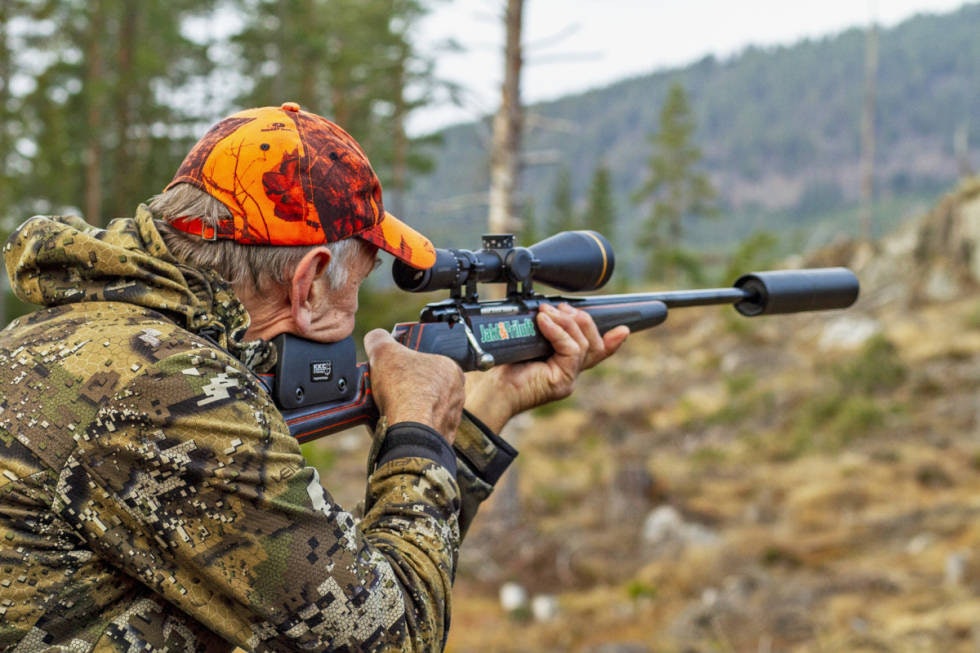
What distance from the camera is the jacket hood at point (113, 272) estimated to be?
6.38 ft

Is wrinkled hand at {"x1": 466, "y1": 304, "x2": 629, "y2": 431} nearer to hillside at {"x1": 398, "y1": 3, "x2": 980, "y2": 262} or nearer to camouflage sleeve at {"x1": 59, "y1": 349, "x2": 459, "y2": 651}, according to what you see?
camouflage sleeve at {"x1": 59, "y1": 349, "x2": 459, "y2": 651}

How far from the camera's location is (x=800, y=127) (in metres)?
167

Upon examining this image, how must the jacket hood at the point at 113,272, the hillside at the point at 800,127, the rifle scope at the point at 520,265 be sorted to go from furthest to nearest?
1. the hillside at the point at 800,127
2. the rifle scope at the point at 520,265
3. the jacket hood at the point at 113,272

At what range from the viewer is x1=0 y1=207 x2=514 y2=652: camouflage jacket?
1.76 m

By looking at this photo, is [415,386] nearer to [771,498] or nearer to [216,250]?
[216,250]

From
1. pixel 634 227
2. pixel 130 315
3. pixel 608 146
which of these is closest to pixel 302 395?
pixel 130 315

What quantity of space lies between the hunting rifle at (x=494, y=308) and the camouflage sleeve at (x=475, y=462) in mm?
256

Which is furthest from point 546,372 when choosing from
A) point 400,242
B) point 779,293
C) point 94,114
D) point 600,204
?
point 600,204

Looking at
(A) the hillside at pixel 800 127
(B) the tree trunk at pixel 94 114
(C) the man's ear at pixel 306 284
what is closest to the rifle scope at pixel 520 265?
(C) the man's ear at pixel 306 284

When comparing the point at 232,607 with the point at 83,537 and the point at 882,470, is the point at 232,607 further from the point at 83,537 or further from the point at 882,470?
the point at 882,470

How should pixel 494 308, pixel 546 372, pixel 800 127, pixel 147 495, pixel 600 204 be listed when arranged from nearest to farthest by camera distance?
pixel 147 495
pixel 494 308
pixel 546 372
pixel 600 204
pixel 800 127

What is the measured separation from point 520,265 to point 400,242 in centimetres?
82

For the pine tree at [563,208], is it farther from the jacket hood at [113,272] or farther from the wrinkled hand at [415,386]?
the jacket hood at [113,272]

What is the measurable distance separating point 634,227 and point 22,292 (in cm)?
15075
